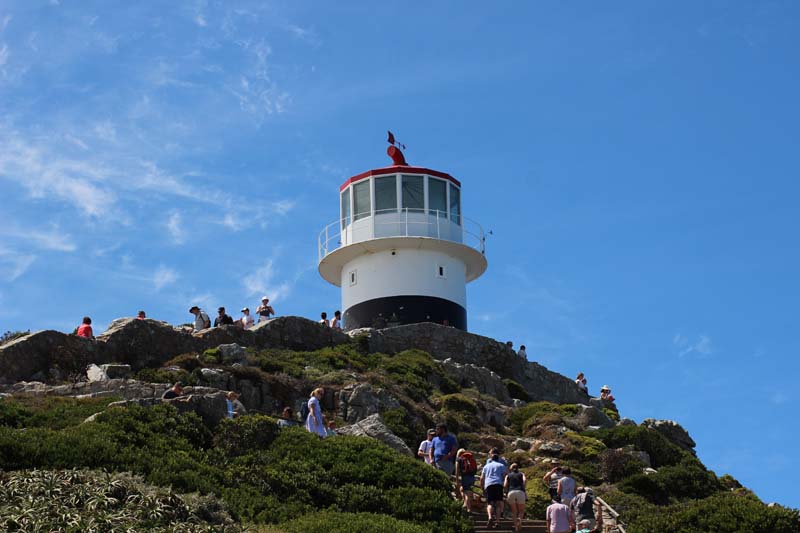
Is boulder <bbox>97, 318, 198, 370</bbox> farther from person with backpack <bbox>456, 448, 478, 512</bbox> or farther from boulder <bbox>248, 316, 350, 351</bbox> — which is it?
person with backpack <bbox>456, 448, 478, 512</bbox>

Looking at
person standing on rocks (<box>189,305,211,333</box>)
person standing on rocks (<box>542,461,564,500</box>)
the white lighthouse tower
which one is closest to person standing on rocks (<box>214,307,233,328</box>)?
person standing on rocks (<box>189,305,211,333</box>)

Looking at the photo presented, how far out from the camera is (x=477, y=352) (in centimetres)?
4138

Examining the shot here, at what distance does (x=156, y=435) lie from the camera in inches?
882

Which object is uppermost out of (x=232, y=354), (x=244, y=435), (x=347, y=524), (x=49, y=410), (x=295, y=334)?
(x=295, y=334)

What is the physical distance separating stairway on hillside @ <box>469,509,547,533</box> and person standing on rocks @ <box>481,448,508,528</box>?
0.19m

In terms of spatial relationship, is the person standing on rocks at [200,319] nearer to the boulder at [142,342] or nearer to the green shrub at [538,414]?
the boulder at [142,342]

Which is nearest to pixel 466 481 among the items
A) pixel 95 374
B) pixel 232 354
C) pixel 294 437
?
pixel 294 437

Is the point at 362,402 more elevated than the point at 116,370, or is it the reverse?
the point at 116,370

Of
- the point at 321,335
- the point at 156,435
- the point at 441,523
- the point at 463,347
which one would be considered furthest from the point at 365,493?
the point at 463,347

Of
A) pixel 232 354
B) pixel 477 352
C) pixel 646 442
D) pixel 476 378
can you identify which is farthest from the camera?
pixel 477 352

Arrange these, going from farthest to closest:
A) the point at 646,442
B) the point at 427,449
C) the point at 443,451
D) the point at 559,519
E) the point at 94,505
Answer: the point at 646,442
the point at 427,449
the point at 443,451
the point at 559,519
the point at 94,505

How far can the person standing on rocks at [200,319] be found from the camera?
35.9 m

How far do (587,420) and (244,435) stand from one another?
1434 cm

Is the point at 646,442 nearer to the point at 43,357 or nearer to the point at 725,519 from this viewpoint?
the point at 725,519
